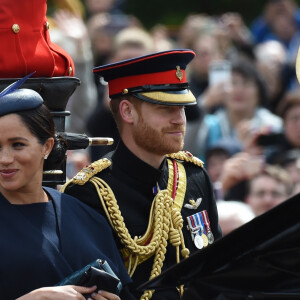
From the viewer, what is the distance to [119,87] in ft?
17.6

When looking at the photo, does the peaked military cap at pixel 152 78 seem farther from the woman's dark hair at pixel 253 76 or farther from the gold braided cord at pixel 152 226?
the woman's dark hair at pixel 253 76

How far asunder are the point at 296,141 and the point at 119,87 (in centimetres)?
443

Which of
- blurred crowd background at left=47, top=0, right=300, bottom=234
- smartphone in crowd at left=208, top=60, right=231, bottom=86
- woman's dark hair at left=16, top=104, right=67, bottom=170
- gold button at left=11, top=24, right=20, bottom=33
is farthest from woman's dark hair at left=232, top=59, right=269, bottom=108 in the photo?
woman's dark hair at left=16, top=104, right=67, bottom=170

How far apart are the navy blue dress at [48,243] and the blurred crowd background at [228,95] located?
2422mm

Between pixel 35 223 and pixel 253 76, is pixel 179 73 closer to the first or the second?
pixel 35 223

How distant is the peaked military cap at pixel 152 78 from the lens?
5.25 m

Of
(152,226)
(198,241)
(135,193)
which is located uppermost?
(135,193)

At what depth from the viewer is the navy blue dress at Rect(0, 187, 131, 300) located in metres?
4.46

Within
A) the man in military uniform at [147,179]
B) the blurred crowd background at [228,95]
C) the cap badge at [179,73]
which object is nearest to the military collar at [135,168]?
the man in military uniform at [147,179]

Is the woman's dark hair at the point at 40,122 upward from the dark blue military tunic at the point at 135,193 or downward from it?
upward

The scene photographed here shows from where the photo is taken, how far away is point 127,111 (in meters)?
5.33

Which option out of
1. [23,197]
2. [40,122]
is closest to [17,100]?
[40,122]

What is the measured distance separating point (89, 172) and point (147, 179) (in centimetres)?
28

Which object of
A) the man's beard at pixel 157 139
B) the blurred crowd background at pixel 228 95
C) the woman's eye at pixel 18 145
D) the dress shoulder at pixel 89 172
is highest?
the woman's eye at pixel 18 145
